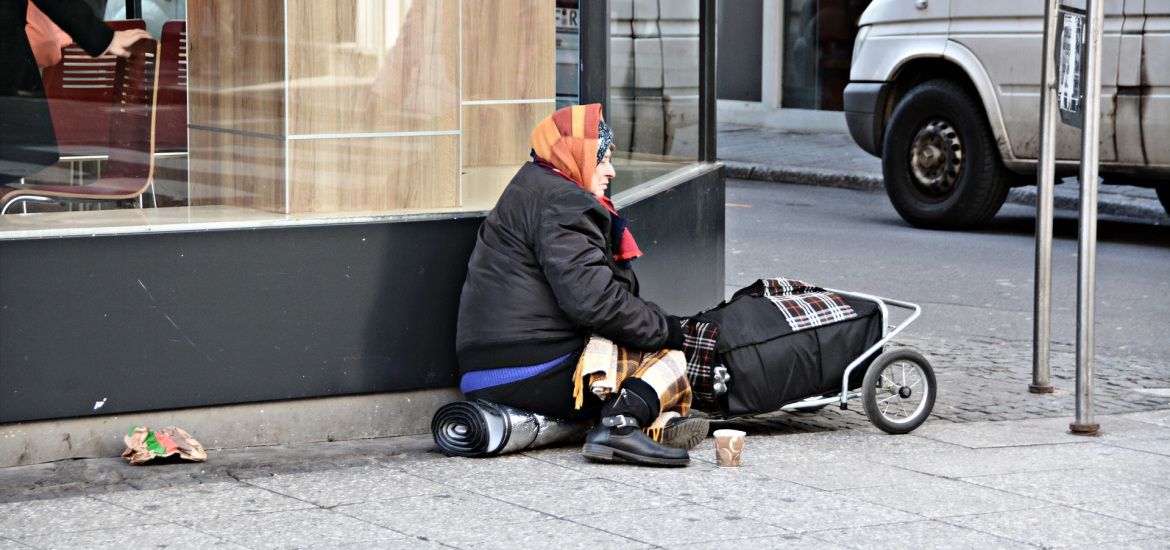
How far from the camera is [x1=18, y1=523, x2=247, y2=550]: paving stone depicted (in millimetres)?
4305

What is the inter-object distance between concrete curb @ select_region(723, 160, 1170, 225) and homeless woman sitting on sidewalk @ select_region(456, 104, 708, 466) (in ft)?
25.5

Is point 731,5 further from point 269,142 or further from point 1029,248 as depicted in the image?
point 269,142

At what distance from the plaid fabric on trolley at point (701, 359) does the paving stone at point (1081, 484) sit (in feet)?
3.02

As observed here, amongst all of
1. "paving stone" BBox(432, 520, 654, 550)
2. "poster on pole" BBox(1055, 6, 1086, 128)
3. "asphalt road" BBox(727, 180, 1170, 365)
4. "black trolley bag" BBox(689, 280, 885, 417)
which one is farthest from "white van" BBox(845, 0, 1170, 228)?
"paving stone" BBox(432, 520, 654, 550)

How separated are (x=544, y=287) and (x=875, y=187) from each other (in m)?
10.9

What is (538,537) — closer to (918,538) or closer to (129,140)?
(918,538)

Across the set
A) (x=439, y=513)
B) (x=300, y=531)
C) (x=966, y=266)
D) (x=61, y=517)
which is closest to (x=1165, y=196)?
(x=966, y=266)

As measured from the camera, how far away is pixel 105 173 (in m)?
5.63

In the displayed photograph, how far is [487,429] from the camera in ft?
17.5

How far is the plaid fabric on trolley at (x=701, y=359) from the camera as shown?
563 cm

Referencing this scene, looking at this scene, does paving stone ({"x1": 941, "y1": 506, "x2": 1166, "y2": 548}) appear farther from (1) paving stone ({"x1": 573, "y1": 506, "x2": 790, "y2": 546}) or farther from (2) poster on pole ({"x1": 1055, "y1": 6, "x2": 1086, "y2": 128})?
(2) poster on pole ({"x1": 1055, "y1": 6, "x2": 1086, "y2": 128})

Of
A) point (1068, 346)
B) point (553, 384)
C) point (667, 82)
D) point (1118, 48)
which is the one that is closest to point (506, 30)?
point (667, 82)

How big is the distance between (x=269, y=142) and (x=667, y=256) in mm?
1872

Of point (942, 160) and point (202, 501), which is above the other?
point (942, 160)
